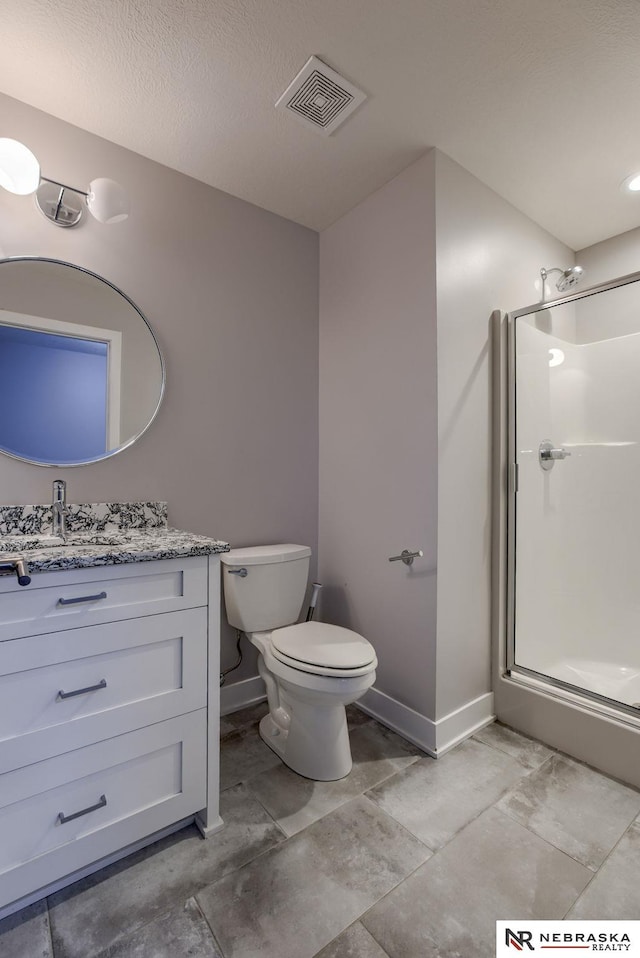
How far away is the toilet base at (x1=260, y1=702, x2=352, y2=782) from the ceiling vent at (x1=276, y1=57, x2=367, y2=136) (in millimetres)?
2086

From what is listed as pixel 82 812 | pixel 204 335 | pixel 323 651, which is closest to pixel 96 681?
pixel 82 812

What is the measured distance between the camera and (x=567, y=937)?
1033 millimetres

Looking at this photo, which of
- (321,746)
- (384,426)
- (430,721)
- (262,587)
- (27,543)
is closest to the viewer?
(27,543)

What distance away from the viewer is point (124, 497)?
172cm

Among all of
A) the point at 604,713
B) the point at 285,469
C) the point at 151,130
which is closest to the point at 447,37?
the point at 151,130

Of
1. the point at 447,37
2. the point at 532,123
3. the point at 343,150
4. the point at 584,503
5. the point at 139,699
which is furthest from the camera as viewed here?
the point at 584,503

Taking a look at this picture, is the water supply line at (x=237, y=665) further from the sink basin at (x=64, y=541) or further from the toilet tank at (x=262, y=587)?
the sink basin at (x=64, y=541)

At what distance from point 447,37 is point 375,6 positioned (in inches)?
9.6

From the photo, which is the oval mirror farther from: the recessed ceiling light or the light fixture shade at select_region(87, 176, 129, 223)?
the recessed ceiling light

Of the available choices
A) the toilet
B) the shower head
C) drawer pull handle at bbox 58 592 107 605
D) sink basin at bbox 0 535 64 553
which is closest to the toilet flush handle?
the toilet

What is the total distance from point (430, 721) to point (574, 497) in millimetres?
1290

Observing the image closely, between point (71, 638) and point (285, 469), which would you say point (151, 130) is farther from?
point (71, 638)

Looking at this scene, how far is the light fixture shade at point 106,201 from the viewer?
5.05 feet

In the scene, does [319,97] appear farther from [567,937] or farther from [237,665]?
[567,937]
